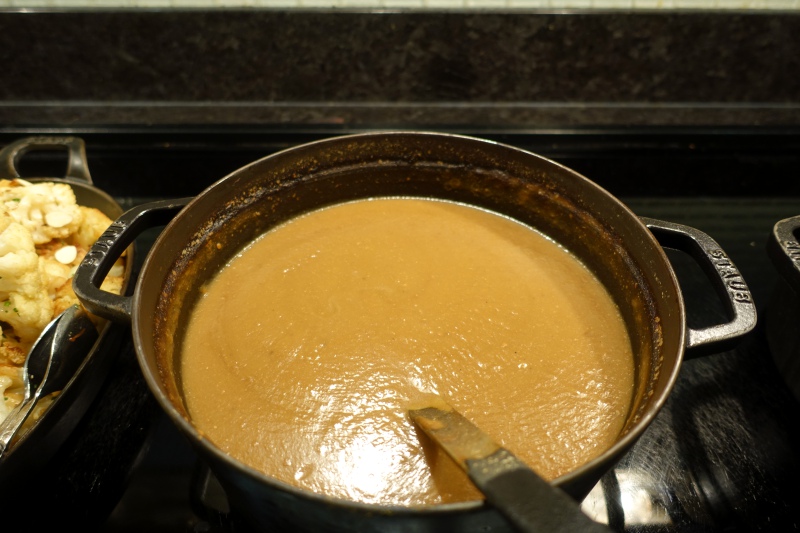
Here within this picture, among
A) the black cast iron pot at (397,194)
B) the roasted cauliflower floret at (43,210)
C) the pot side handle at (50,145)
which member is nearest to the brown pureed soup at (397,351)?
the black cast iron pot at (397,194)

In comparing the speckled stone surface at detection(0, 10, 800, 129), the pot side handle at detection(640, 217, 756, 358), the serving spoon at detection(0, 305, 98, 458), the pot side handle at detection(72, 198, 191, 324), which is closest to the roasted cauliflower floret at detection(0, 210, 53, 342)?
the serving spoon at detection(0, 305, 98, 458)

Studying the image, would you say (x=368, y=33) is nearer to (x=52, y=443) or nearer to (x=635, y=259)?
(x=635, y=259)

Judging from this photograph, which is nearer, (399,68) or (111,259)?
(111,259)

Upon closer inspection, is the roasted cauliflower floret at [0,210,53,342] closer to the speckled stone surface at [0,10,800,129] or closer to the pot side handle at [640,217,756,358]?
the speckled stone surface at [0,10,800,129]

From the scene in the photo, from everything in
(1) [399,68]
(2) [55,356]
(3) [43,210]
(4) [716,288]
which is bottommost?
(2) [55,356]

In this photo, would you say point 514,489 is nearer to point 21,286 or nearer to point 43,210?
point 21,286

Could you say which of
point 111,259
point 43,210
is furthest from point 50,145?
point 111,259
